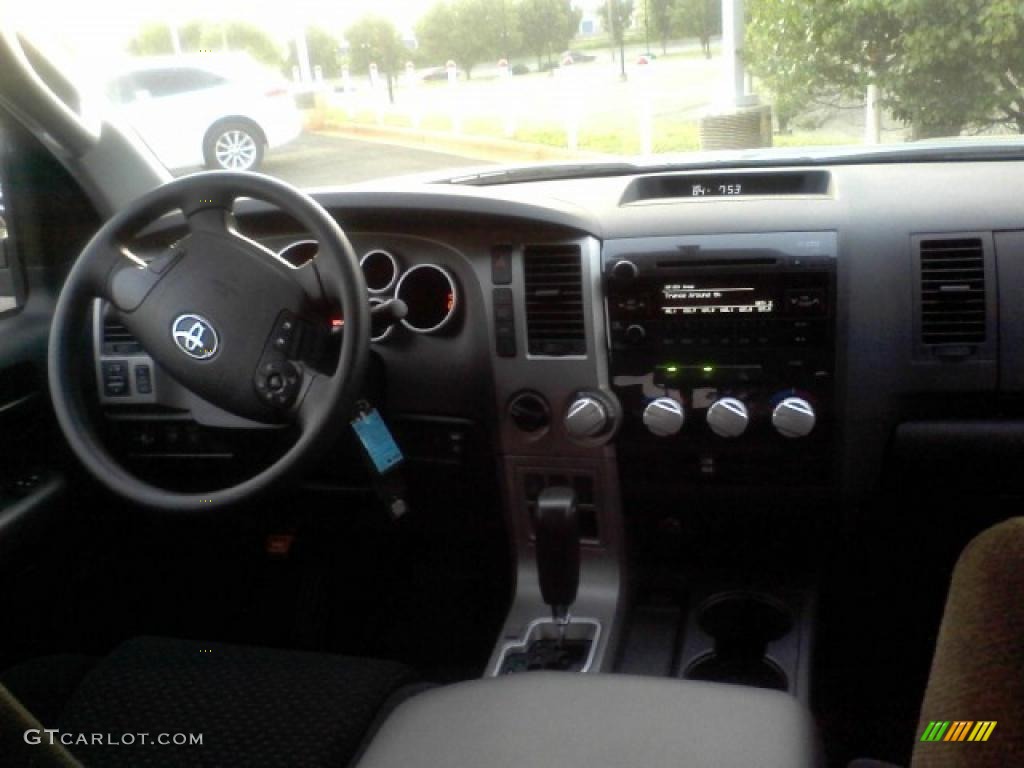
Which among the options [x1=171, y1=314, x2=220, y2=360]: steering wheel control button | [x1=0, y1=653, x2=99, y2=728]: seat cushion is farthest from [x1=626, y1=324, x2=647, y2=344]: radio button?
[x1=0, y1=653, x2=99, y2=728]: seat cushion

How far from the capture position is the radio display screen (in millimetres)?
2402

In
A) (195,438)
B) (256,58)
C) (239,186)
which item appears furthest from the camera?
(256,58)

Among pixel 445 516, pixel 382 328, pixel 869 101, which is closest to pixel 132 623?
pixel 445 516

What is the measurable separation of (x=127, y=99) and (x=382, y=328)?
1.07 m

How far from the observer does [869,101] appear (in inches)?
101

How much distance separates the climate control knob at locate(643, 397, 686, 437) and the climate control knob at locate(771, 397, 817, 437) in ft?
0.72

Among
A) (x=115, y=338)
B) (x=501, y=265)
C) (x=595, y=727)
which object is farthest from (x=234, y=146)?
(x=595, y=727)

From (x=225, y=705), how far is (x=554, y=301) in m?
1.16

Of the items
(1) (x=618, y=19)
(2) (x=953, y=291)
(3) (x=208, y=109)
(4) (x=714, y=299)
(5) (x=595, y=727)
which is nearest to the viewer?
(5) (x=595, y=727)

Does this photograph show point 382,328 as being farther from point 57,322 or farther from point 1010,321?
point 1010,321

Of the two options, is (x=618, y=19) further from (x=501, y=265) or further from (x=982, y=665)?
(x=982, y=665)

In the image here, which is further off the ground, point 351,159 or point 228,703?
point 351,159

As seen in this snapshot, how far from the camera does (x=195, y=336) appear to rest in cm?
212

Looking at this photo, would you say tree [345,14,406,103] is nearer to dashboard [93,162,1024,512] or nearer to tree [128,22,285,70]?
tree [128,22,285,70]
